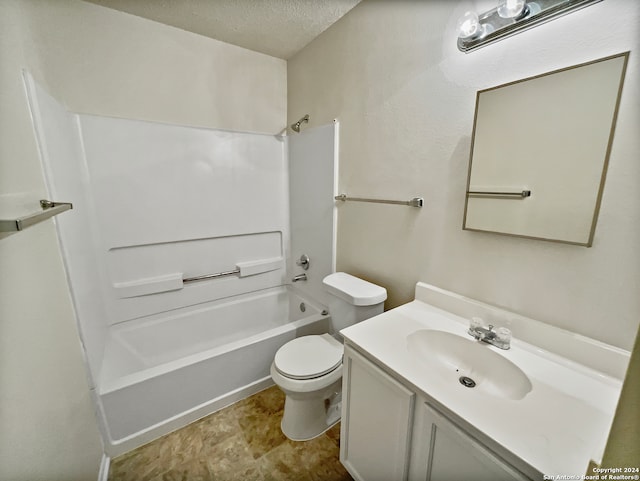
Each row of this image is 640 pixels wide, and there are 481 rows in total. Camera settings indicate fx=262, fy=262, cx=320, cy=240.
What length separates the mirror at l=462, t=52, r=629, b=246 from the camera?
0.83 meters

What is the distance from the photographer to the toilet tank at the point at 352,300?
1.47m

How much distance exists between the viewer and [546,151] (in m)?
0.93

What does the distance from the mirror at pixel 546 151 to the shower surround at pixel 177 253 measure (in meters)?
1.03

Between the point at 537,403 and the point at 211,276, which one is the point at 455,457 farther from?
the point at 211,276

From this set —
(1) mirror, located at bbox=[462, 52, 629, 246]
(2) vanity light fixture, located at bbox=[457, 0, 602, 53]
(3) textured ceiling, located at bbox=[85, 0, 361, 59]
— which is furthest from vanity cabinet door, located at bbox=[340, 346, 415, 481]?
(3) textured ceiling, located at bbox=[85, 0, 361, 59]

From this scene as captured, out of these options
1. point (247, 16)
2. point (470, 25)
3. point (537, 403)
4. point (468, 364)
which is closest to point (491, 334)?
point (468, 364)

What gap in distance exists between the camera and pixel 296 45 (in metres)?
2.04

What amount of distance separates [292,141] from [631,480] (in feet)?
7.93

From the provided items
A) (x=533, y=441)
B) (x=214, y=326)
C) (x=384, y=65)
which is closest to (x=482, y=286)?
(x=533, y=441)

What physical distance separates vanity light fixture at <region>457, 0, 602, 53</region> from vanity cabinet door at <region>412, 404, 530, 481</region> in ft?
4.42

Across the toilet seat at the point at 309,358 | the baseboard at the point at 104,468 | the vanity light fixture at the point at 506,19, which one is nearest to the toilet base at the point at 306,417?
the toilet seat at the point at 309,358

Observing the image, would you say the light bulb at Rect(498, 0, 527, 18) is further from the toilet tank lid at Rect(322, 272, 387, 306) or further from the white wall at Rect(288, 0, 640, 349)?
the toilet tank lid at Rect(322, 272, 387, 306)

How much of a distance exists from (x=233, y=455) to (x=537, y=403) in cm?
145

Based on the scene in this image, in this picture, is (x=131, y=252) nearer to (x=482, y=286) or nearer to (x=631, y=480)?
(x=482, y=286)
